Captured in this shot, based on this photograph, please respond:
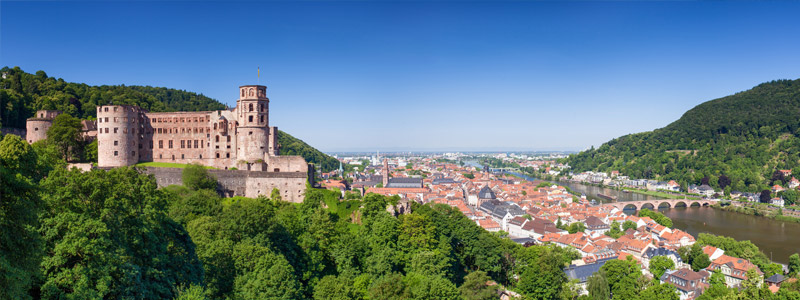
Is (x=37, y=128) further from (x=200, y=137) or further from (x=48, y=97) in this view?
(x=200, y=137)

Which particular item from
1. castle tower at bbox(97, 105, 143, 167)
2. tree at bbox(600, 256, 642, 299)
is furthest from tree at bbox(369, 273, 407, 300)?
castle tower at bbox(97, 105, 143, 167)

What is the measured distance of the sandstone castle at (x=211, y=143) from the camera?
36.0m

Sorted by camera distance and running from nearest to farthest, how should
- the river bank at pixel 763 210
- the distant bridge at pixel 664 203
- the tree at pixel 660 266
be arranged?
the tree at pixel 660 266, the river bank at pixel 763 210, the distant bridge at pixel 664 203

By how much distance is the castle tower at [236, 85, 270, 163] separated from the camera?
124ft

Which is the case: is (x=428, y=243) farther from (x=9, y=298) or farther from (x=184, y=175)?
(x=9, y=298)

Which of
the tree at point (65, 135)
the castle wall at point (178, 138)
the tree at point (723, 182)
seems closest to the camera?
the tree at point (65, 135)

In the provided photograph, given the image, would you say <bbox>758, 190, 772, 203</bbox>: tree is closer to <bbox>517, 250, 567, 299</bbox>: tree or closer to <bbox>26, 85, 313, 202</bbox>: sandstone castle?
<bbox>517, 250, 567, 299</bbox>: tree

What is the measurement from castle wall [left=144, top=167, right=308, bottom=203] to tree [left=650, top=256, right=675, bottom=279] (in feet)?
106

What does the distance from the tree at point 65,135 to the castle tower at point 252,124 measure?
506 inches

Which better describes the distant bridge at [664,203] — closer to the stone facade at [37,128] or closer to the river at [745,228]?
the river at [745,228]

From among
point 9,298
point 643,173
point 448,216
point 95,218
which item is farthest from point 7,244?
point 643,173

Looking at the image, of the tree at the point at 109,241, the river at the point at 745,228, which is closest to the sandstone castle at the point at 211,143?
the tree at the point at 109,241

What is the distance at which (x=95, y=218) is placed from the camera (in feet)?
47.6

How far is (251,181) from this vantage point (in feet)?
118
